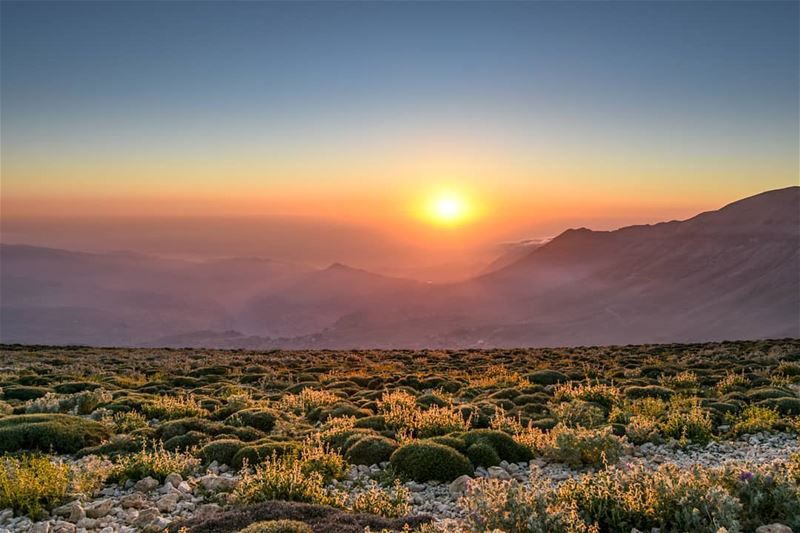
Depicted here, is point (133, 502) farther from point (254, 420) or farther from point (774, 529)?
point (774, 529)

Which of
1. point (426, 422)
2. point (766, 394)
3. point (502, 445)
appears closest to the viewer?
point (502, 445)

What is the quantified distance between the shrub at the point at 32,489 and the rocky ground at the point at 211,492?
254 mm

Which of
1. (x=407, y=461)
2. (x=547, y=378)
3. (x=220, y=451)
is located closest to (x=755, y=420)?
(x=407, y=461)

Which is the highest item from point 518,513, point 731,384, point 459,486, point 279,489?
point 518,513

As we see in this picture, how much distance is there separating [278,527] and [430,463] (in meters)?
6.04

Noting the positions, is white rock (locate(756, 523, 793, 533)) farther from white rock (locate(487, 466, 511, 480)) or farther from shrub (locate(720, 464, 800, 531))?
white rock (locate(487, 466, 511, 480))

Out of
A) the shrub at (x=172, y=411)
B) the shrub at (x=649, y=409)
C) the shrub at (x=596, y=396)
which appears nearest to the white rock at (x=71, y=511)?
the shrub at (x=172, y=411)

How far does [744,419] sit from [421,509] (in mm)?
12861

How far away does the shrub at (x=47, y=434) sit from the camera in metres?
15.8

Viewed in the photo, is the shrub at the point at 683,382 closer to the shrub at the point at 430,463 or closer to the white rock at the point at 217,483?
the shrub at the point at 430,463

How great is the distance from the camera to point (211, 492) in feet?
41.9

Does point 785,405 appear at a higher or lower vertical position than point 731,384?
higher

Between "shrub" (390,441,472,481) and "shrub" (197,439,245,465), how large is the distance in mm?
4162

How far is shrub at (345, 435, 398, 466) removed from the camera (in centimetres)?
1543
